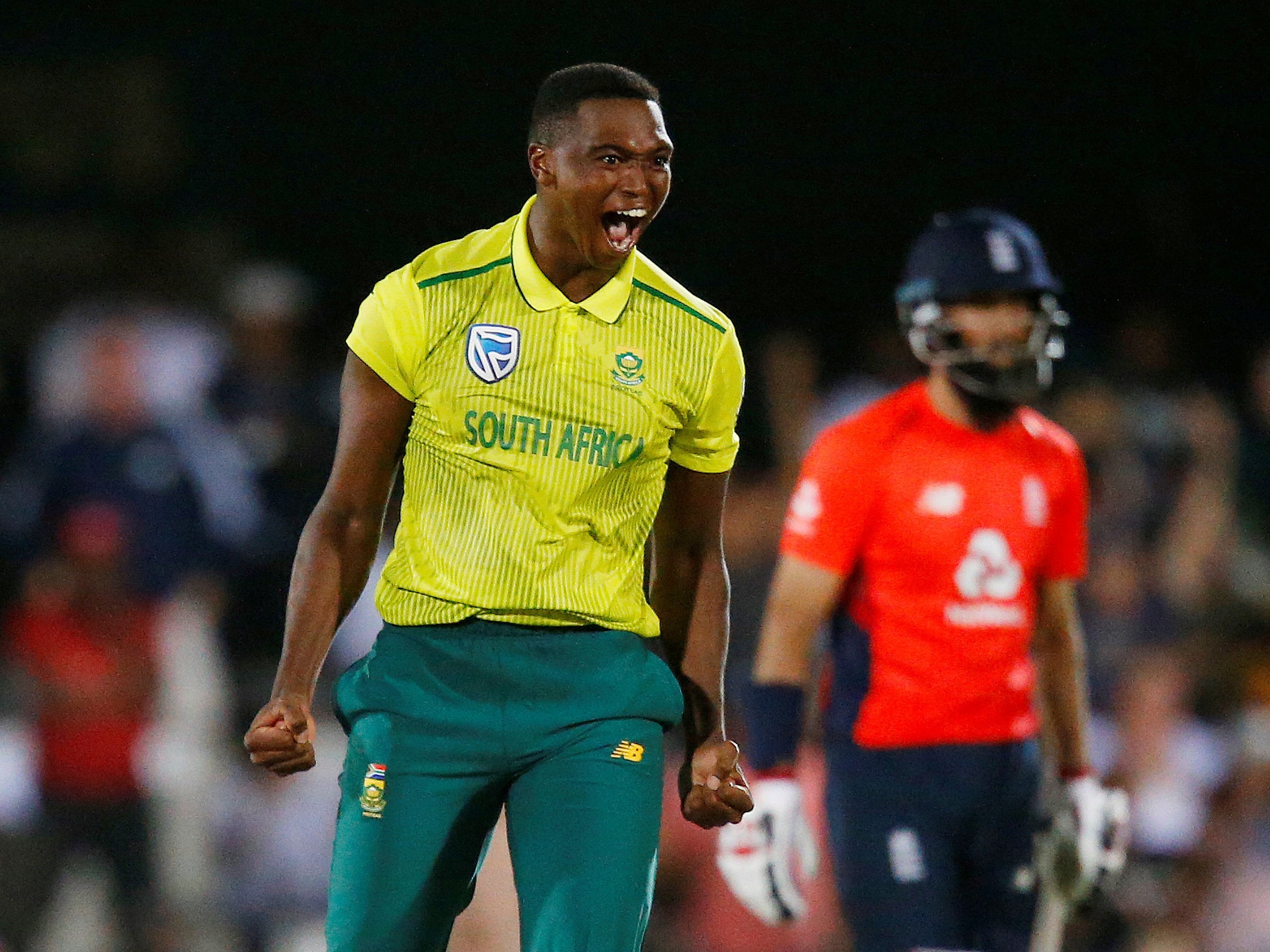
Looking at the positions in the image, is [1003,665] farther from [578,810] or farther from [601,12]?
[601,12]

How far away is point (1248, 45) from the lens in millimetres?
10805

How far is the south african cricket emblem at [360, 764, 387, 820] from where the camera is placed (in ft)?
11.3

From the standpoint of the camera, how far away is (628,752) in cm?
346

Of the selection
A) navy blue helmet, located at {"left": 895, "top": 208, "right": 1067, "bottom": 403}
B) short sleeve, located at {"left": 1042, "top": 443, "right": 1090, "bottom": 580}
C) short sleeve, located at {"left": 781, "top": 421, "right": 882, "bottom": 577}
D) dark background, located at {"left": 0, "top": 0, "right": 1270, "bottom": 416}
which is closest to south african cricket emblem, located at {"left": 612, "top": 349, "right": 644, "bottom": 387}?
short sleeve, located at {"left": 781, "top": 421, "right": 882, "bottom": 577}

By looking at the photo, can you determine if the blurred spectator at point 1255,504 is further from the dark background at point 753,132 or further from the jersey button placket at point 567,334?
the jersey button placket at point 567,334

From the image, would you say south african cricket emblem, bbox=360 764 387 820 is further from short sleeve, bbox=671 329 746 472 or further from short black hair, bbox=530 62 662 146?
short black hair, bbox=530 62 662 146

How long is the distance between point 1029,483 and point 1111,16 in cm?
653

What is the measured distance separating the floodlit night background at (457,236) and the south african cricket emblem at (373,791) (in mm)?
3849

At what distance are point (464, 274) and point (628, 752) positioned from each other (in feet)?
3.01

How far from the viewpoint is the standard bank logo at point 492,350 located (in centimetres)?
348

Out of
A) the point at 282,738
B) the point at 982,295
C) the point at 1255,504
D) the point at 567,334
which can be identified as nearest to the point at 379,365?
the point at 567,334

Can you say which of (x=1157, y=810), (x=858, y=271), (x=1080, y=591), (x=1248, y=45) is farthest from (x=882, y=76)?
(x=1157, y=810)

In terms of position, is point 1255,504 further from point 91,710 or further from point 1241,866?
point 91,710

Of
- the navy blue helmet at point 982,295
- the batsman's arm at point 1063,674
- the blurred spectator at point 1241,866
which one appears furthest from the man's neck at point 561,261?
the blurred spectator at point 1241,866
